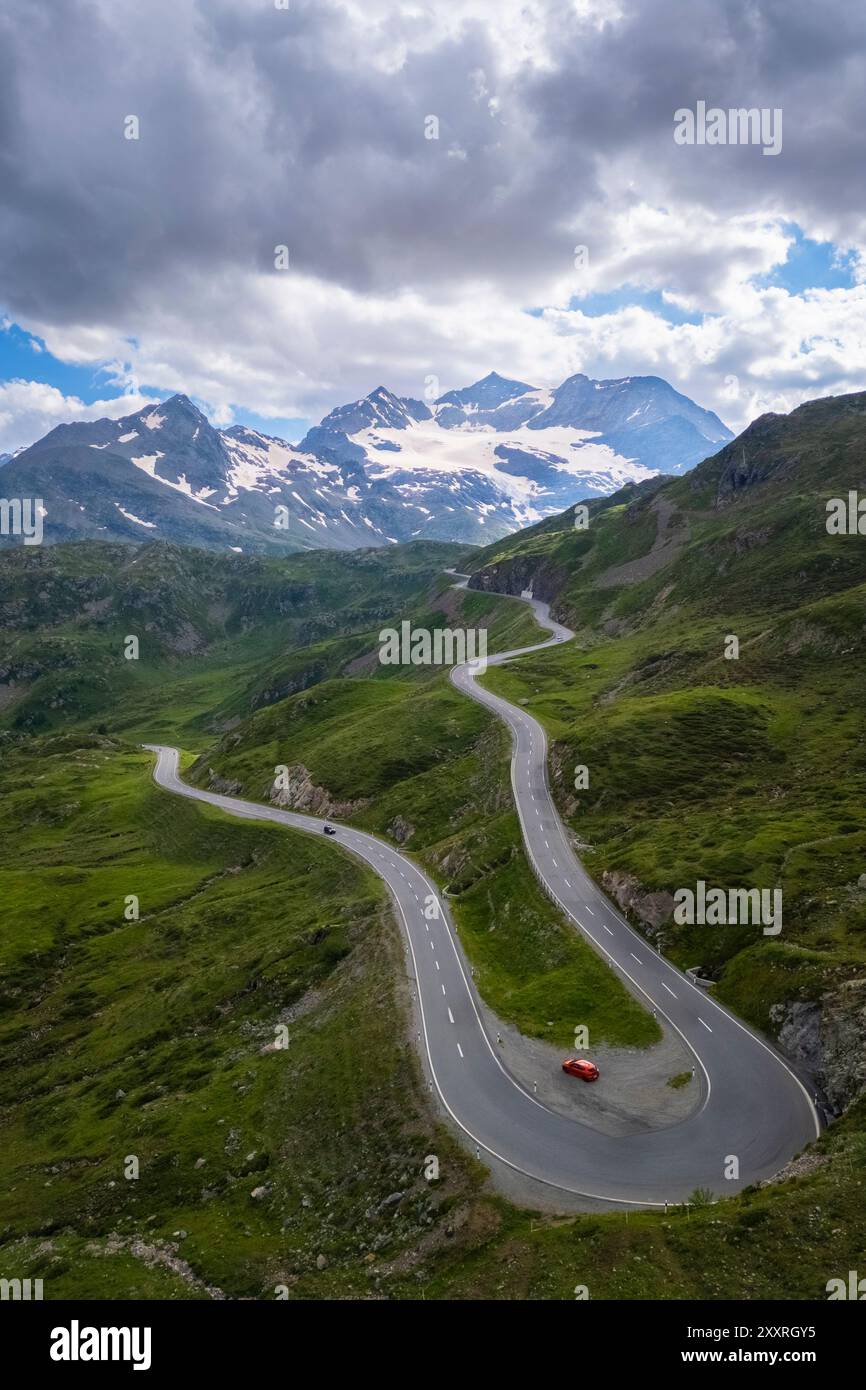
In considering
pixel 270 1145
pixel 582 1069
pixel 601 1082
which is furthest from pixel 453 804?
pixel 601 1082

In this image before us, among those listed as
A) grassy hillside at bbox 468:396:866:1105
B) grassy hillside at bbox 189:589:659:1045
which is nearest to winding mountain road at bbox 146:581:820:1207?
grassy hillside at bbox 468:396:866:1105

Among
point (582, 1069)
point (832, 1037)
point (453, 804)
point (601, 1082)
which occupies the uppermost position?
point (453, 804)

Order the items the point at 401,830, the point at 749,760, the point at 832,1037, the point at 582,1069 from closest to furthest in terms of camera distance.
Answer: the point at 832,1037, the point at 582,1069, the point at 749,760, the point at 401,830

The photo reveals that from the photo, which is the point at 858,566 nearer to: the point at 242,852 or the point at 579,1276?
the point at 242,852

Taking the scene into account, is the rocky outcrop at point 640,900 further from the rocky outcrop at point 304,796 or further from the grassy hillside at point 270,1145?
the rocky outcrop at point 304,796

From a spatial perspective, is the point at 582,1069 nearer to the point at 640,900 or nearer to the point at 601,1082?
the point at 601,1082

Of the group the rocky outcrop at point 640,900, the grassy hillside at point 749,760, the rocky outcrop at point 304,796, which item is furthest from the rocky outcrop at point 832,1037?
the rocky outcrop at point 304,796
